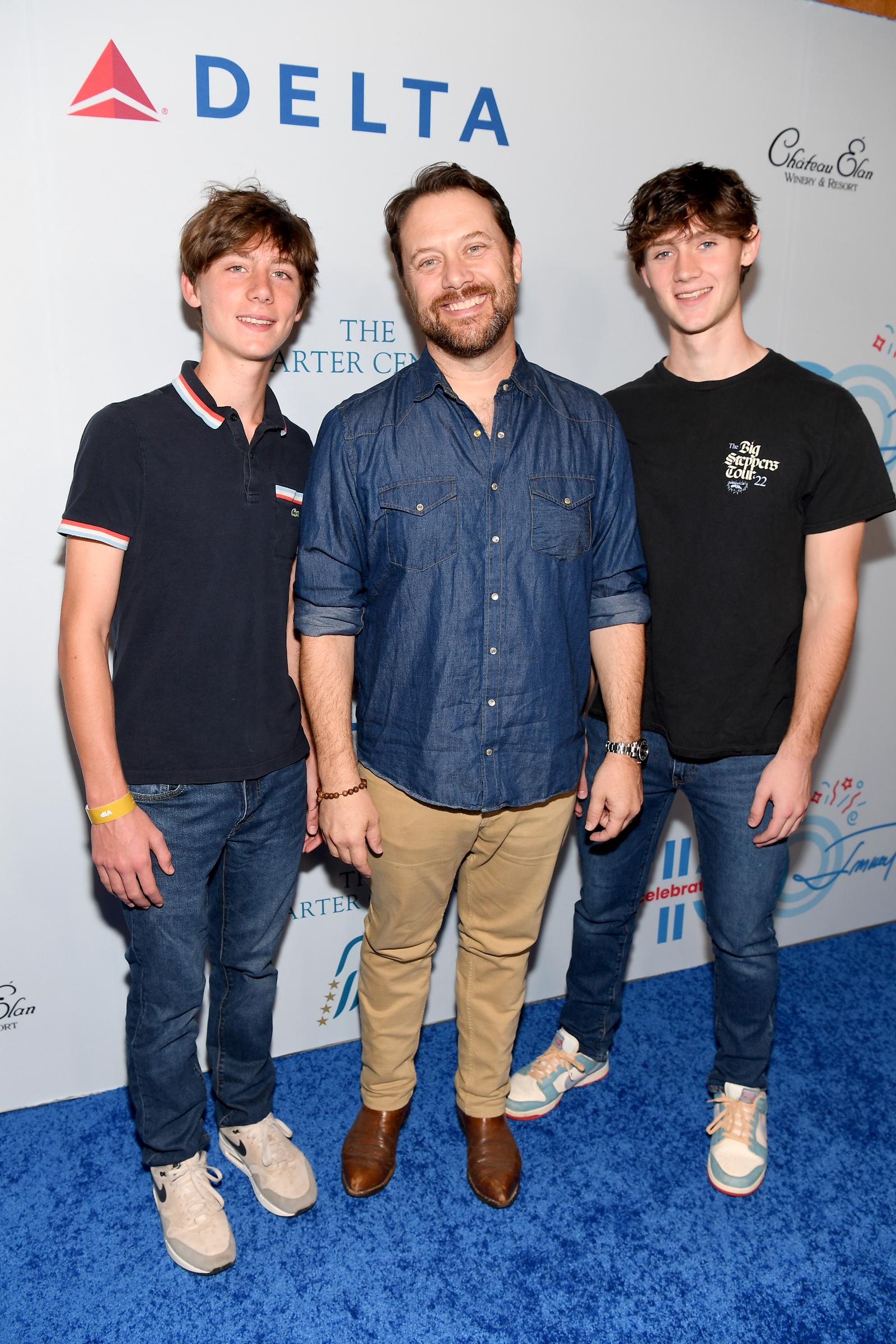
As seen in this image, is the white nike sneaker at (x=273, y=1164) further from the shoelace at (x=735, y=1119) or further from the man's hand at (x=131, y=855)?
the shoelace at (x=735, y=1119)

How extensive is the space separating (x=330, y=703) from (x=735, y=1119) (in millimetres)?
1399

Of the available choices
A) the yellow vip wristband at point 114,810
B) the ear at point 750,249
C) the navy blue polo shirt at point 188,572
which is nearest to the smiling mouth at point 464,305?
the navy blue polo shirt at point 188,572

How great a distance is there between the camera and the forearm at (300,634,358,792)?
6.08ft

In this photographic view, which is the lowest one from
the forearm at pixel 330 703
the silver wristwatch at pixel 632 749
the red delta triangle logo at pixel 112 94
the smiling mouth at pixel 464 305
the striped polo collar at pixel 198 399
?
the silver wristwatch at pixel 632 749

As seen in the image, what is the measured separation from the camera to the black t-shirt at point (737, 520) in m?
1.98

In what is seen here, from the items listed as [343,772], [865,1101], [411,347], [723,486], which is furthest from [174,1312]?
[411,347]

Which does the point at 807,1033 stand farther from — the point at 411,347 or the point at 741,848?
the point at 411,347

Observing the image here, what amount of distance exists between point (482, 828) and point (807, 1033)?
138cm

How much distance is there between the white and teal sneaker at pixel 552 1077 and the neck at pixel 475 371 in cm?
163

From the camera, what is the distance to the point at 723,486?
6.57 feet

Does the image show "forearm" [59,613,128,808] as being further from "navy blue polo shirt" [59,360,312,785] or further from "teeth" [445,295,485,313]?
"teeth" [445,295,485,313]
